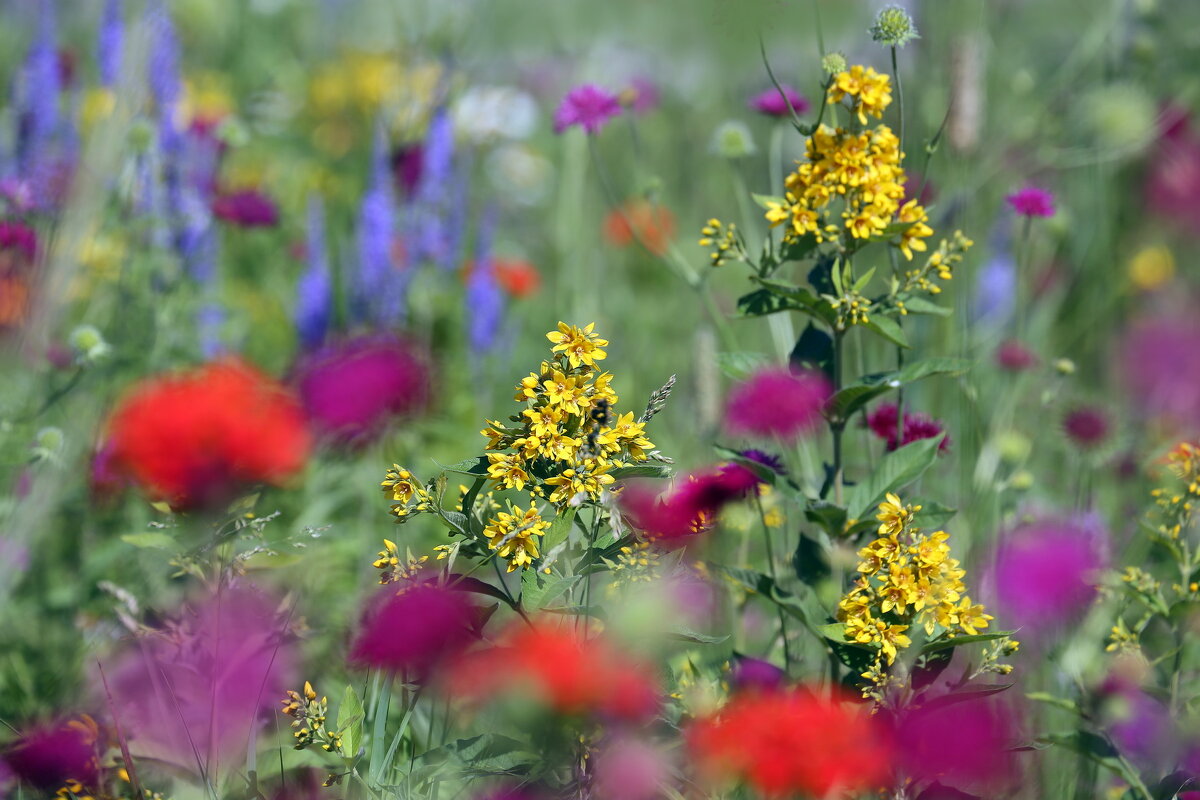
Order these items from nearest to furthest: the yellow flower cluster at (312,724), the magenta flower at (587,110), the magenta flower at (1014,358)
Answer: the yellow flower cluster at (312,724), the magenta flower at (587,110), the magenta flower at (1014,358)

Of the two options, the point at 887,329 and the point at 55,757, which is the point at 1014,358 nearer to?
the point at 887,329

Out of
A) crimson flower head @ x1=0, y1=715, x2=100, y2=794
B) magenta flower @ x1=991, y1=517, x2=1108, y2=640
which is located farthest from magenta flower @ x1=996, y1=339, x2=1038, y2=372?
crimson flower head @ x1=0, y1=715, x2=100, y2=794

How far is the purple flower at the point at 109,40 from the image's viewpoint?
7.30 ft

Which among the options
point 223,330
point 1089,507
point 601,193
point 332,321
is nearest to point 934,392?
point 1089,507

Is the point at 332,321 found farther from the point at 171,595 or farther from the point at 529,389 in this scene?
the point at 529,389

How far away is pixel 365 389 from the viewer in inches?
53.4

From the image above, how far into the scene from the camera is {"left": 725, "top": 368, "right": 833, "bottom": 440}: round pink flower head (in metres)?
1.27

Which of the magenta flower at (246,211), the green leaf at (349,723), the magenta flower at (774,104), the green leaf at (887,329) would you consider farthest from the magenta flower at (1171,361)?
the magenta flower at (246,211)

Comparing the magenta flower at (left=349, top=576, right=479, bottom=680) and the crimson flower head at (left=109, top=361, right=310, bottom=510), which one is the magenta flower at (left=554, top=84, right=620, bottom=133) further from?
the magenta flower at (left=349, top=576, right=479, bottom=680)

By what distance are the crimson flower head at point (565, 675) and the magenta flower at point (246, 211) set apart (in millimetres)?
1472

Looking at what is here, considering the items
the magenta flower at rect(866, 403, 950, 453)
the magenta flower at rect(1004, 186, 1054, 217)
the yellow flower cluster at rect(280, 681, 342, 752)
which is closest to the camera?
the yellow flower cluster at rect(280, 681, 342, 752)

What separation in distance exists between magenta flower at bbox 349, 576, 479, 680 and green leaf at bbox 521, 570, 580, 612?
0.19 ft

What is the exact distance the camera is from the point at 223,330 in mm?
2277

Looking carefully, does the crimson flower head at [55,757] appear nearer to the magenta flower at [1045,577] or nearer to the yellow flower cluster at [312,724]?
the yellow flower cluster at [312,724]
